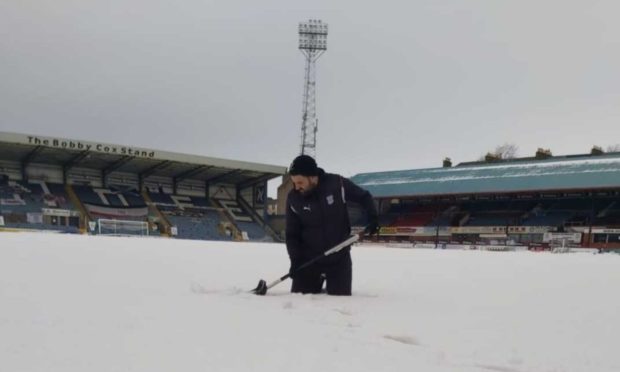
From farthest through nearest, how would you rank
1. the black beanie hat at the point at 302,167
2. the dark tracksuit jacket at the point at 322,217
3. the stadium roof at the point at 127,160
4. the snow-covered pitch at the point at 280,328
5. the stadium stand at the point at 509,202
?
1. the stadium roof at the point at 127,160
2. the stadium stand at the point at 509,202
3. the dark tracksuit jacket at the point at 322,217
4. the black beanie hat at the point at 302,167
5. the snow-covered pitch at the point at 280,328

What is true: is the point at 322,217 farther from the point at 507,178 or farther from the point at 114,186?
the point at 114,186

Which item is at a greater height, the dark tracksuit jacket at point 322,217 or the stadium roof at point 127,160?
the stadium roof at point 127,160

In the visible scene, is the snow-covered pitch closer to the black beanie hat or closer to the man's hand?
the man's hand

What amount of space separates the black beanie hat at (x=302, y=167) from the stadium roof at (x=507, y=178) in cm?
2968

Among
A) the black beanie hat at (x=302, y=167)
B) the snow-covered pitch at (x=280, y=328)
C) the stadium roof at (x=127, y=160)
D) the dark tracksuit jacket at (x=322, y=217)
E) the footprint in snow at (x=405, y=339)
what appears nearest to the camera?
the snow-covered pitch at (x=280, y=328)

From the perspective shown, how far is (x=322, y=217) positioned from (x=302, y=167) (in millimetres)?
478

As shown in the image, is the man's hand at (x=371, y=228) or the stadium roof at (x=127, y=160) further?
the stadium roof at (x=127, y=160)

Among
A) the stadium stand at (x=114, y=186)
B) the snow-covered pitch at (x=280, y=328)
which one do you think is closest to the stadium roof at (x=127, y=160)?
the stadium stand at (x=114, y=186)

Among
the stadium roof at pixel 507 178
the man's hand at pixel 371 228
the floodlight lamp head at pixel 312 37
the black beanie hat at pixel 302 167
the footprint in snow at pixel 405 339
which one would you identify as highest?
the floodlight lamp head at pixel 312 37

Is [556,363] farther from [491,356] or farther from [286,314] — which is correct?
[286,314]

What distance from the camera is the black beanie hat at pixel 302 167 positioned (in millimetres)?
4414

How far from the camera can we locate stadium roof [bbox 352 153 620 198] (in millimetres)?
31141

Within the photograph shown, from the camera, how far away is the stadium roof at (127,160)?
3238cm

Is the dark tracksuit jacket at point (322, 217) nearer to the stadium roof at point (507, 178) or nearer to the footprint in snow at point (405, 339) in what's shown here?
the footprint in snow at point (405, 339)
